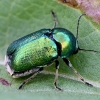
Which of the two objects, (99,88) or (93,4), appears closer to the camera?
(99,88)

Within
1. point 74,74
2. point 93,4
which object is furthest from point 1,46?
point 93,4

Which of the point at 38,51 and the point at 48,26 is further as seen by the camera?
the point at 48,26

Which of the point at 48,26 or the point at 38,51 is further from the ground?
the point at 48,26

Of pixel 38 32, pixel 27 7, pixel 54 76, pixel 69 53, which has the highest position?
pixel 27 7

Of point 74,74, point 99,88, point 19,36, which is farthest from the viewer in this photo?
point 19,36

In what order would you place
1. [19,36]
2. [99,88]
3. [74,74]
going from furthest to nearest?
[19,36] < [74,74] < [99,88]

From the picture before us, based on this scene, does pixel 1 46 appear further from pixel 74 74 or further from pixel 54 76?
pixel 74 74

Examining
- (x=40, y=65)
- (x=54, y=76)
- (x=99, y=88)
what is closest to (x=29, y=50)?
(x=40, y=65)

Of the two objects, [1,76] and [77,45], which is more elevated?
[77,45]
